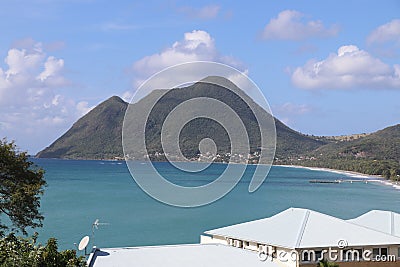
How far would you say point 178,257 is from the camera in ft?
52.7

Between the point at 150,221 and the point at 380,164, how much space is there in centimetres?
8974

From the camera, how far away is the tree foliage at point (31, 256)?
10.5 meters

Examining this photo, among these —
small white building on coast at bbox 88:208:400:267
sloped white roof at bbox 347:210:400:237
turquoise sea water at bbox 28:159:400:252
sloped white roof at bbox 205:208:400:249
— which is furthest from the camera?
turquoise sea water at bbox 28:159:400:252

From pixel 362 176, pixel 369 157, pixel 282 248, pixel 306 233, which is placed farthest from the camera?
pixel 369 157

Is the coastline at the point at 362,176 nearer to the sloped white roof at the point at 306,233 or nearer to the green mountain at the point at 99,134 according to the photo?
the green mountain at the point at 99,134

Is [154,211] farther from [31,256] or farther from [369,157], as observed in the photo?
[369,157]

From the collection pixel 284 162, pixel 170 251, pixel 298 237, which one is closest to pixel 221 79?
pixel 170 251

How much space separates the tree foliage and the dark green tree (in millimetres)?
1916

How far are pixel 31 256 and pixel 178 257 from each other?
223 inches

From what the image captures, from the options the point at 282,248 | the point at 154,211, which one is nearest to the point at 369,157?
the point at 154,211

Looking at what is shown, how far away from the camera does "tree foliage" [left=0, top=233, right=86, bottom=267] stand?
10.5 metres

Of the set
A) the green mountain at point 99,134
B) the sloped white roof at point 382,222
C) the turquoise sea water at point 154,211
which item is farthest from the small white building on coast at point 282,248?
the green mountain at point 99,134

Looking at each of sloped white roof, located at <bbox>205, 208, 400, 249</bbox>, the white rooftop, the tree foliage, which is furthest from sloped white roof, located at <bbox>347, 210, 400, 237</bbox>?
the tree foliage

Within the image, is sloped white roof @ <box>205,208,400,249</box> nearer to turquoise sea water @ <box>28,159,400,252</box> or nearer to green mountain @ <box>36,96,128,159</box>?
turquoise sea water @ <box>28,159,400,252</box>
